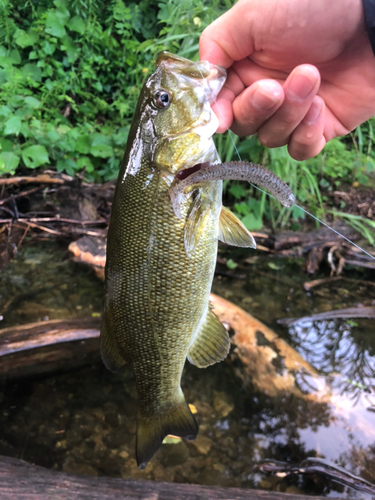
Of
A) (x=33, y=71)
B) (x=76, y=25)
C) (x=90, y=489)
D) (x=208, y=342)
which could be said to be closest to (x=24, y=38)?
(x=33, y=71)

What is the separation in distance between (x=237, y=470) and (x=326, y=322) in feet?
5.48

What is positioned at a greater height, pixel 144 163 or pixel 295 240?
pixel 144 163

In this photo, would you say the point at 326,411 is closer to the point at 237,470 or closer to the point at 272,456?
the point at 272,456

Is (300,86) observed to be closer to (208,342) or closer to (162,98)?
(162,98)

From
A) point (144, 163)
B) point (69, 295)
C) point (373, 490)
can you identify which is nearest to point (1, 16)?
point (69, 295)

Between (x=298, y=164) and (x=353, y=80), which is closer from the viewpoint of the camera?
(x=353, y=80)

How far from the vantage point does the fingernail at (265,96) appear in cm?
131

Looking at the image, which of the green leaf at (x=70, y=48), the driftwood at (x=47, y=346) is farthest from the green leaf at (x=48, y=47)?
the driftwood at (x=47, y=346)

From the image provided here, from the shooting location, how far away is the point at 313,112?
1.54m

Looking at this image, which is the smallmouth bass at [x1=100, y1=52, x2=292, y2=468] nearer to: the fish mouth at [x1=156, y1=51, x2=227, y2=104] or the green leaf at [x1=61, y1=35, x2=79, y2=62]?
the fish mouth at [x1=156, y1=51, x2=227, y2=104]

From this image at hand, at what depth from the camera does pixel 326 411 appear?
2.11 m

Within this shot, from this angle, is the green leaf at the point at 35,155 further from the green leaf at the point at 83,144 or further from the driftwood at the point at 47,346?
the driftwood at the point at 47,346

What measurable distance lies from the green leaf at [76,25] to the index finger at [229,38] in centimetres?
461

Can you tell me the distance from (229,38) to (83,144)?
11.5 ft
